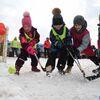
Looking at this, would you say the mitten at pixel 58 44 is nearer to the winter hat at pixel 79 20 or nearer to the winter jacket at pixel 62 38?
the winter jacket at pixel 62 38

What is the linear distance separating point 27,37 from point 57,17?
91cm

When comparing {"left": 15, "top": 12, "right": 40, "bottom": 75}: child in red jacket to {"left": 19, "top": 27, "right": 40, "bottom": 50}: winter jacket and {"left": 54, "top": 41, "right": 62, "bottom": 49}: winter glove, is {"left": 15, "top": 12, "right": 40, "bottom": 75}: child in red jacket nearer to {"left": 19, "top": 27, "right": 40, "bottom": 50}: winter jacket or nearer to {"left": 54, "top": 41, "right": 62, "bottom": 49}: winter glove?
{"left": 19, "top": 27, "right": 40, "bottom": 50}: winter jacket

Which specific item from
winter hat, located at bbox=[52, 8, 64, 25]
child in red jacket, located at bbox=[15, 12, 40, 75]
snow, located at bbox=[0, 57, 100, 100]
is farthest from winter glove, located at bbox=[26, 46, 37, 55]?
winter hat, located at bbox=[52, 8, 64, 25]

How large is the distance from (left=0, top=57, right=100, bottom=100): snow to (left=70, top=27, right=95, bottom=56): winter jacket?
66 cm

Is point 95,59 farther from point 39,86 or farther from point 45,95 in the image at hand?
point 45,95

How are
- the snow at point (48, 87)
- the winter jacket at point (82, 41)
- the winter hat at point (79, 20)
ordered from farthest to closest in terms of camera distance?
the winter jacket at point (82, 41) → the winter hat at point (79, 20) → the snow at point (48, 87)

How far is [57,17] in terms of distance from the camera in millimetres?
10250

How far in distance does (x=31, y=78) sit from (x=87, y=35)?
5.90 feet

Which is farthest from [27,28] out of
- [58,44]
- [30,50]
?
[58,44]

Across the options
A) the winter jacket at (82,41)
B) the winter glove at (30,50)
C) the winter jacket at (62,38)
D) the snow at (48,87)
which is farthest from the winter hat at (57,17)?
the snow at (48,87)

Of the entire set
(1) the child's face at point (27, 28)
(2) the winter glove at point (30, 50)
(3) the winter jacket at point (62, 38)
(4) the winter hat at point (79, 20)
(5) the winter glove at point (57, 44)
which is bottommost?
(2) the winter glove at point (30, 50)

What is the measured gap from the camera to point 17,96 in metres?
6.81

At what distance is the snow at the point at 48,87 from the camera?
710 cm

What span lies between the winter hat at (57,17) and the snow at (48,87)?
1.29 meters
